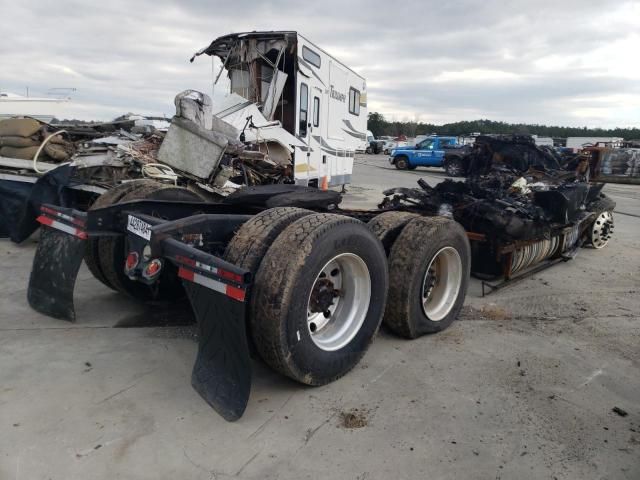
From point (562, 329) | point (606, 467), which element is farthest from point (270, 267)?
point (562, 329)

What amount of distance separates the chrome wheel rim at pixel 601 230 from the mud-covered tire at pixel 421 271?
200 inches

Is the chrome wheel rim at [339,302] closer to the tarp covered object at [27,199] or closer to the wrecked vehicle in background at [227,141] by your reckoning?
the wrecked vehicle in background at [227,141]

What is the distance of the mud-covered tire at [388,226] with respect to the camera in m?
4.00

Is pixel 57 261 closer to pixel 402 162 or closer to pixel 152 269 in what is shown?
pixel 152 269

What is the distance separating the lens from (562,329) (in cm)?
456

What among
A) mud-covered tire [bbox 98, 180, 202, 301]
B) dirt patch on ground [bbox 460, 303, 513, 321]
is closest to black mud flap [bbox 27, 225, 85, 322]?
mud-covered tire [bbox 98, 180, 202, 301]

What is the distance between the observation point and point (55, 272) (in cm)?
391

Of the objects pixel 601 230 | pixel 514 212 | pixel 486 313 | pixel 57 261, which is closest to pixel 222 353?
pixel 57 261

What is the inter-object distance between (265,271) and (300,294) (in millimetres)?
252

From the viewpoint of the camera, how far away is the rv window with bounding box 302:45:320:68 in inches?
387

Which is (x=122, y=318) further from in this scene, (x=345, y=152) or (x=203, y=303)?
(x=345, y=152)

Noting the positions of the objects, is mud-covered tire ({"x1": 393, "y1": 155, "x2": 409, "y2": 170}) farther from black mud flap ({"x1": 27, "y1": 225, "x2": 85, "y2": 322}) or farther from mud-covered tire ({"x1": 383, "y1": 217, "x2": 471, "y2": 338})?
black mud flap ({"x1": 27, "y1": 225, "x2": 85, "y2": 322})

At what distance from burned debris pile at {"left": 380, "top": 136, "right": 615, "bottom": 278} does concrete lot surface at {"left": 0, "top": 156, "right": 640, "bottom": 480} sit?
4.26 feet

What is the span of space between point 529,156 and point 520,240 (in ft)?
11.7
